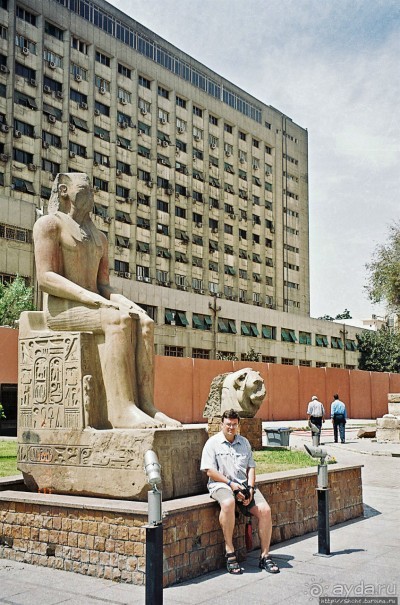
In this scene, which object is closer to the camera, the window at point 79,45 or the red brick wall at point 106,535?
the red brick wall at point 106,535

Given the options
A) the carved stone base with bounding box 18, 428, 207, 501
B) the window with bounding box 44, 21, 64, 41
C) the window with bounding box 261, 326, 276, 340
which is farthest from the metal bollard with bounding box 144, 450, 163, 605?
the window with bounding box 261, 326, 276, 340

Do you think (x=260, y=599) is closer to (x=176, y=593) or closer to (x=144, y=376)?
(x=176, y=593)

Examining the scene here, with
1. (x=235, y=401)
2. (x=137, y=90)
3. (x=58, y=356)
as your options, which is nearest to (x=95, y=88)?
(x=137, y=90)

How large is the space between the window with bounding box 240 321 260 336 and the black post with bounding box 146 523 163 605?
190ft

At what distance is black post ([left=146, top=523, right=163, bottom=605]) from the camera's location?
193 inches

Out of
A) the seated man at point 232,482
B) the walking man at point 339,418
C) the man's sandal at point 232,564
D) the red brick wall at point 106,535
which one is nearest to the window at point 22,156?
the walking man at point 339,418

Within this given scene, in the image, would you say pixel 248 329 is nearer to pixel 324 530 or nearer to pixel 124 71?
pixel 124 71

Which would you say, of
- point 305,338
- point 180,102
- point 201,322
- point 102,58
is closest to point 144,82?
point 180,102

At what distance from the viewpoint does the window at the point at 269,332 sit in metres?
65.4

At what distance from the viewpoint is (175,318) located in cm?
5584

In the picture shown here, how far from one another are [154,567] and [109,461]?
2.29 metres

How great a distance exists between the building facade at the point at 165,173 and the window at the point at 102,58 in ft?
0.48

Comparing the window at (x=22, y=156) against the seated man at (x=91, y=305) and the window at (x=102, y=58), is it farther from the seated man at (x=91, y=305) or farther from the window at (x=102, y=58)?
the seated man at (x=91, y=305)

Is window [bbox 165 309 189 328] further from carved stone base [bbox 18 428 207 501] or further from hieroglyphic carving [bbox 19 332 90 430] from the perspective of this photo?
carved stone base [bbox 18 428 207 501]
